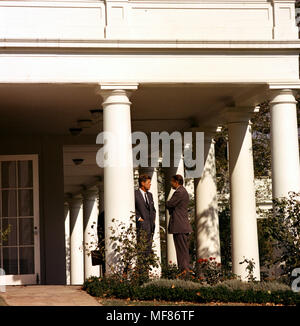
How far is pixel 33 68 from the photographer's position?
15070mm

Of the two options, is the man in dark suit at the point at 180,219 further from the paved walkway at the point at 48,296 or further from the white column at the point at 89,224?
the white column at the point at 89,224

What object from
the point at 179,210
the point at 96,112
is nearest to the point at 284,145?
the point at 179,210

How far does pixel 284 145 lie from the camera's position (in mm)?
15773

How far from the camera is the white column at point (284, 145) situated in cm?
1568

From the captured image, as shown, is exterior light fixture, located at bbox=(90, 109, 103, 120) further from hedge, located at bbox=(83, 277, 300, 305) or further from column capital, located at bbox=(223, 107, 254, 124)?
hedge, located at bbox=(83, 277, 300, 305)

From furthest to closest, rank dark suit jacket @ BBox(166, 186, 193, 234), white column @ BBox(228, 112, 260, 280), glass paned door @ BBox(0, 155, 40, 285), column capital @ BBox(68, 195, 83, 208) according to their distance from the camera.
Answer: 1. column capital @ BBox(68, 195, 83, 208)
2. glass paned door @ BBox(0, 155, 40, 285)
3. white column @ BBox(228, 112, 260, 280)
4. dark suit jacket @ BBox(166, 186, 193, 234)

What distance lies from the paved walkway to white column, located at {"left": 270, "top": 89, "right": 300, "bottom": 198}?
4.19 metres

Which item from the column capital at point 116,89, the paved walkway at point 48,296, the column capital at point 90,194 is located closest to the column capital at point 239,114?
the column capital at point 116,89

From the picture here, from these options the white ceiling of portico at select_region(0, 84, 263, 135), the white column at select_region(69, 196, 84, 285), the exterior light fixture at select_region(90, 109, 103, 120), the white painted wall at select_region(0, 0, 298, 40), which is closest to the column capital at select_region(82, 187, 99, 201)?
the white column at select_region(69, 196, 84, 285)

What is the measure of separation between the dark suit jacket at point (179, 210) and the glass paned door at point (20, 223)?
523 centimetres

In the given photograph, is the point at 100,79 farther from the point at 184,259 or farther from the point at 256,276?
the point at 256,276

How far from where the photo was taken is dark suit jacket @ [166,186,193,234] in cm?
1608
